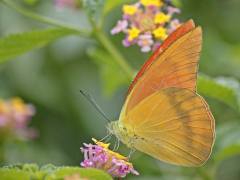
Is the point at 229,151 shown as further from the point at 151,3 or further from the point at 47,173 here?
the point at 47,173

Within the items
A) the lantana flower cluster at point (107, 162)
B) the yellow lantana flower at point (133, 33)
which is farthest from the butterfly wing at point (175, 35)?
the lantana flower cluster at point (107, 162)

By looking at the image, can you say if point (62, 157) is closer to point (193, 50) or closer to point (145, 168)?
point (145, 168)

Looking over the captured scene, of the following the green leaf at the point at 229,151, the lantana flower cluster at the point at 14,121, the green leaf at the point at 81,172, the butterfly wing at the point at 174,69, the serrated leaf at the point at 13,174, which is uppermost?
the lantana flower cluster at the point at 14,121

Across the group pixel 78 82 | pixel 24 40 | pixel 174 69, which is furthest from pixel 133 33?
pixel 78 82

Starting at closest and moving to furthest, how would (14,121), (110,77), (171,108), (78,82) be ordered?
(171,108), (14,121), (110,77), (78,82)

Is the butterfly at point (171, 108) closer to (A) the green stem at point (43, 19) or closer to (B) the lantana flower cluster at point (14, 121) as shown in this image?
(A) the green stem at point (43, 19)

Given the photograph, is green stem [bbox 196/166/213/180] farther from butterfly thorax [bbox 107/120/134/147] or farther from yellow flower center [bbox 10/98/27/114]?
yellow flower center [bbox 10/98/27/114]
